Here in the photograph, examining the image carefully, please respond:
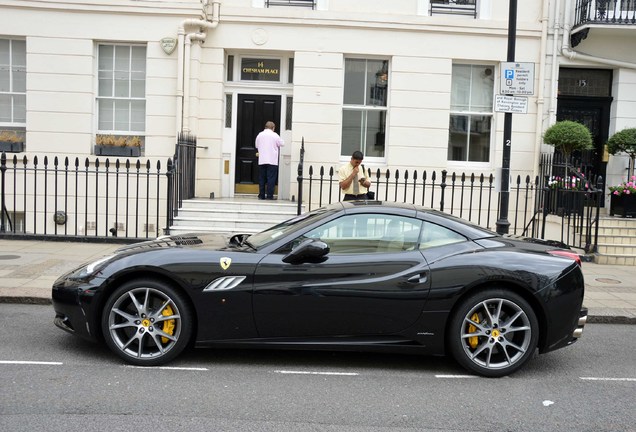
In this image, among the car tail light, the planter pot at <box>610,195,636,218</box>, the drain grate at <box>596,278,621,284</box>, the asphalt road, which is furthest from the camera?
the planter pot at <box>610,195,636,218</box>

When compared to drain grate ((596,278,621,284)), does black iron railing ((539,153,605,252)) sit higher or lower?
higher

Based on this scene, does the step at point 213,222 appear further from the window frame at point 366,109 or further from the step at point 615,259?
the step at point 615,259

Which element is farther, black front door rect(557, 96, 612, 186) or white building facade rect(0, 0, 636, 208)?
black front door rect(557, 96, 612, 186)

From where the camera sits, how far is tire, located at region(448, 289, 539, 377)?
5512 millimetres

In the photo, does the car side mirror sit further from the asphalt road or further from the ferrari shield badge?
the asphalt road

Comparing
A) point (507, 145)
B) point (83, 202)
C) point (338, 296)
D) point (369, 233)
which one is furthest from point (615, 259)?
point (83, 202)

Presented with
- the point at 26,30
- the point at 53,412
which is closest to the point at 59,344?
the point at 53,412

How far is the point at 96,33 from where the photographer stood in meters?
13.4

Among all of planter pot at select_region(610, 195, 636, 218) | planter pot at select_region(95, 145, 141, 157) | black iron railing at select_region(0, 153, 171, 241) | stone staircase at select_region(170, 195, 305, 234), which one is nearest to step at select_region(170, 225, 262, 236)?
stone staircase at select_region(170, 195, 305, 234)

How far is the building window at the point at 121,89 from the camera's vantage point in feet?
45.2

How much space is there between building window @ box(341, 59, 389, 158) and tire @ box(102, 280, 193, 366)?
918cm

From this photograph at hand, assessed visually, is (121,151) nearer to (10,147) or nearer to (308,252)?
(10,147)

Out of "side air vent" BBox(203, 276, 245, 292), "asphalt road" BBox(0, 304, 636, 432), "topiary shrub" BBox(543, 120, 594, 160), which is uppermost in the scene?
"topiary shrub" BBox(543, 120, 594, 160)

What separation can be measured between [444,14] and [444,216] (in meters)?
9.27
